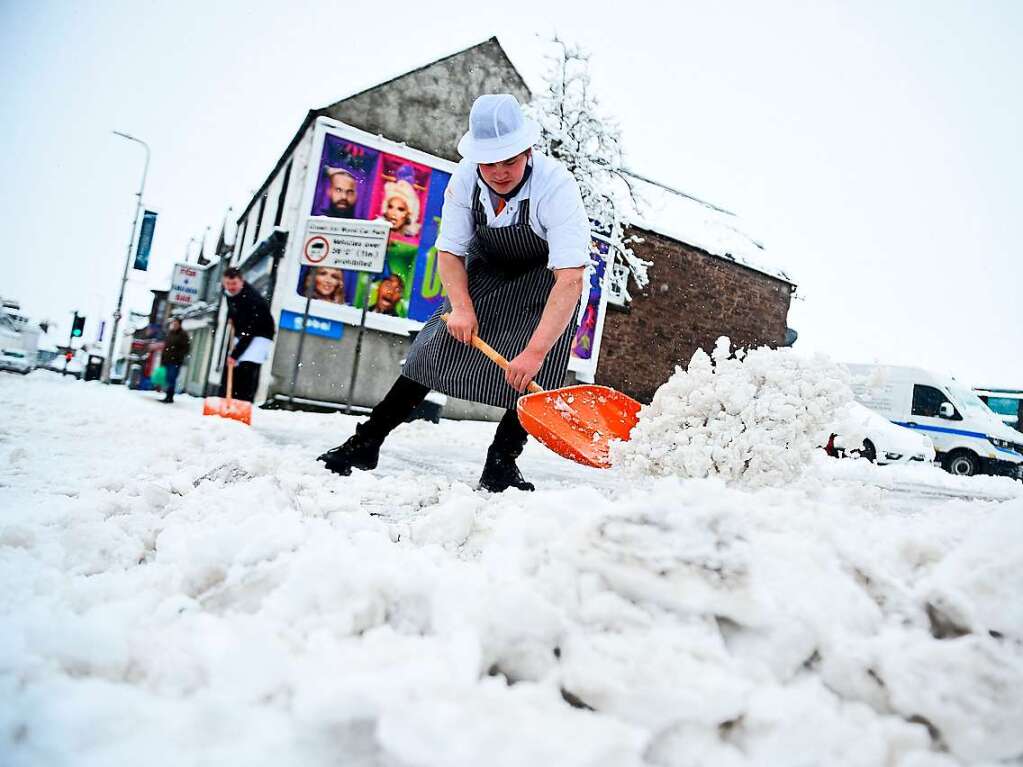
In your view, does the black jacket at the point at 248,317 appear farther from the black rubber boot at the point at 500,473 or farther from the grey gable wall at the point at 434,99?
the grey gable wall at the point at 434,99

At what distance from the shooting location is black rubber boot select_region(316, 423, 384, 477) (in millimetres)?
2943

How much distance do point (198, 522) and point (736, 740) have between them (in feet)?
4.33

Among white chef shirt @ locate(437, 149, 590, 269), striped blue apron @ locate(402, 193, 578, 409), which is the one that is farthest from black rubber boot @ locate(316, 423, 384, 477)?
white chef shirt @ locate(437, 149, 590, 269)

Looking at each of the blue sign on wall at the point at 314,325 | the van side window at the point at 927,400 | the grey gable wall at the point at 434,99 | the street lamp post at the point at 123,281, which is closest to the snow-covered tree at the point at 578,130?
the grey gable wall at the point at 434,99

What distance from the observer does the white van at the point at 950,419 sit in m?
12.9

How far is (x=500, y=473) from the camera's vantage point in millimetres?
2967

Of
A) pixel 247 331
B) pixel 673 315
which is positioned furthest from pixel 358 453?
pixel 673 315

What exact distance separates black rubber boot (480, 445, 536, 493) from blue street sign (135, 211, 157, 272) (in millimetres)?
28295

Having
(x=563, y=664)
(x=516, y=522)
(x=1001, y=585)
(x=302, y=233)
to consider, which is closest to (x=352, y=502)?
(x=516, y=522)

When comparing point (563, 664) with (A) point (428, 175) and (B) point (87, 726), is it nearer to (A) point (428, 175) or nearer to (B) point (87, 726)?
(B) point (87, 726)

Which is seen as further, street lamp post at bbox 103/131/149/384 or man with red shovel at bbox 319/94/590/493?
street lamp post at bbox 103/131/149/384

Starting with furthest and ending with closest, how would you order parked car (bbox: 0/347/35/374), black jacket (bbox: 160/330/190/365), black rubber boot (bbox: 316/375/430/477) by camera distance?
parked car (bbox: 0/347/35/374) < black jacket (bbox: 160/330/190/365) < black rubber boot (bbox: 316/375/430/477)

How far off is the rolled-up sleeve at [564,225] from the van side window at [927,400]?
13662mm

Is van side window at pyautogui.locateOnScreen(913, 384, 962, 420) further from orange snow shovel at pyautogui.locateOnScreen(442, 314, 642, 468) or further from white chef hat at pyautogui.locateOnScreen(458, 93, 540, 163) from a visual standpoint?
white chef hat at pyautogui.locateOnScreen(458, 93, 540, 163)
